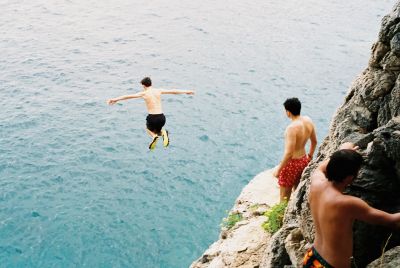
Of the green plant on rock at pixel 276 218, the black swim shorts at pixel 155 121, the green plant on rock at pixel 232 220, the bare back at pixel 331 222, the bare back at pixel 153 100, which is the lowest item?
the green plant on rock at pixel 232 220

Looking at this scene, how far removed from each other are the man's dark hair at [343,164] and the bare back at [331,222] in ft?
0.49

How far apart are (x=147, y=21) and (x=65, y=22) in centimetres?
654

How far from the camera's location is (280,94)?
25.6m

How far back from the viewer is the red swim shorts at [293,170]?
7.30m

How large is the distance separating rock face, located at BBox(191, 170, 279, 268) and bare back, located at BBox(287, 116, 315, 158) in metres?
1.66

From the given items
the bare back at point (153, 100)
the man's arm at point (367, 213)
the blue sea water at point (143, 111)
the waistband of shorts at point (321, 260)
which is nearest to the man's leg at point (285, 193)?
the waistband of shorts at point (321, 260)

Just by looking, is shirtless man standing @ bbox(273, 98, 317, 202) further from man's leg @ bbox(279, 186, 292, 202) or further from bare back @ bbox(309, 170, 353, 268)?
bare back @ bbox(309, 170, 353, 268)

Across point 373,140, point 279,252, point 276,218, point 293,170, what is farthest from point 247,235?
point 373,140

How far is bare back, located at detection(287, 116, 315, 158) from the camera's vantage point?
700 cm

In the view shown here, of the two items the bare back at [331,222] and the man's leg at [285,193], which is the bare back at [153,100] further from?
the bare back at [331,222]

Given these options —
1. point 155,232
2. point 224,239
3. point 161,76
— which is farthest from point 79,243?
point 161,76

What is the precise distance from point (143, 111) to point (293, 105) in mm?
16706

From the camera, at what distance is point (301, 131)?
704 cm

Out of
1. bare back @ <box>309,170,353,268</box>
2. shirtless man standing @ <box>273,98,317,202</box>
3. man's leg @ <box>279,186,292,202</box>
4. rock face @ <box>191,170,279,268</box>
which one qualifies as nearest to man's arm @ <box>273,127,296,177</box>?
shirtless man standing @ <box>273,98,317,202</box>
